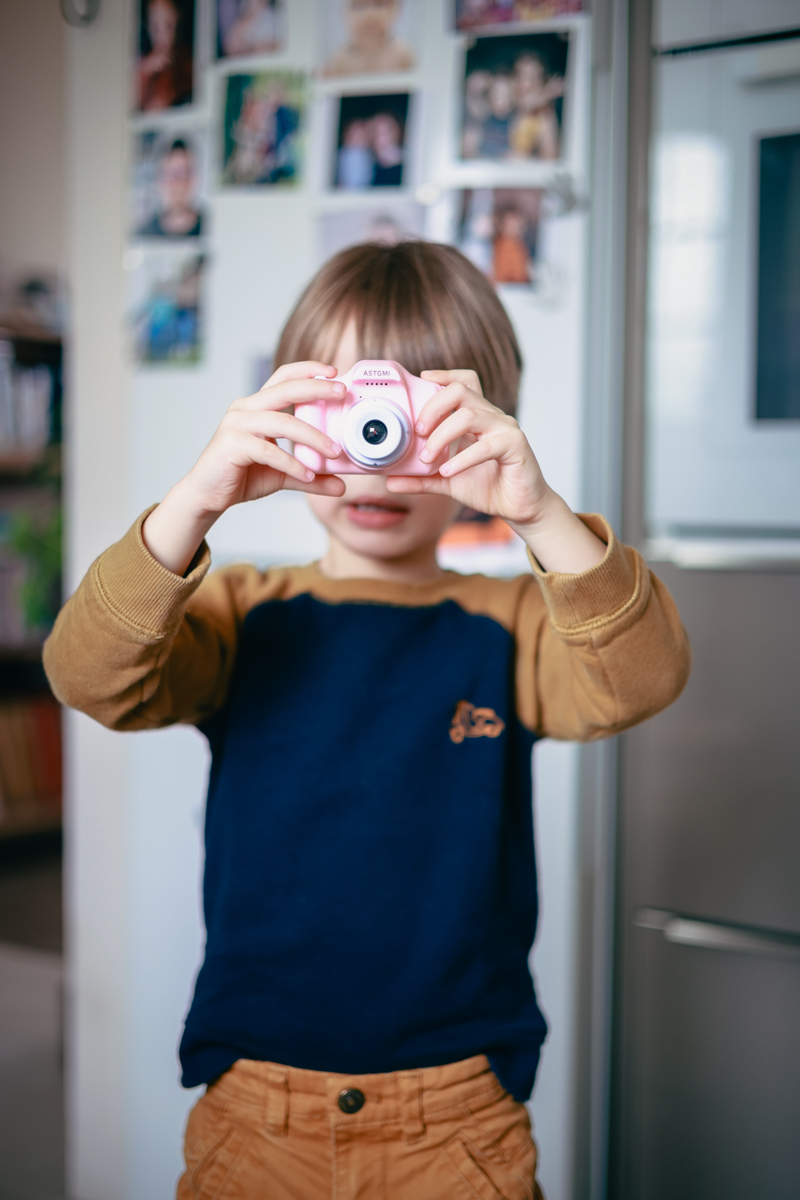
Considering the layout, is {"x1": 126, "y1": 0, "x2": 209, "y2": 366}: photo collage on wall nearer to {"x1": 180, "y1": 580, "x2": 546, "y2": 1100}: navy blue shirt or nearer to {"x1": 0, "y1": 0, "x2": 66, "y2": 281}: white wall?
{"x1": 180, "y1": 580, "x2": 546, "y2": 1100}: navy blue shirt

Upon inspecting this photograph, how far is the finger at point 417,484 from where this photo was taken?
0.66 metres

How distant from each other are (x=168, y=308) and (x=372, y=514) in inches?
28.1

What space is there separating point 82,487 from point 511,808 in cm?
87

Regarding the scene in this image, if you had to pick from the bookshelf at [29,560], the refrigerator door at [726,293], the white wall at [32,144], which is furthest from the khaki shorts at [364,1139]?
the white wall at [32,144]

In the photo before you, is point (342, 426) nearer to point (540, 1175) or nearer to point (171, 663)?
point (171, 663)

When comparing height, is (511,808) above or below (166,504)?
below

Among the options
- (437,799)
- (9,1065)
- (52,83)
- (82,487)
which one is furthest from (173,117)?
(52,83)

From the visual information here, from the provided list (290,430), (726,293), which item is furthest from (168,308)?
(290,430)

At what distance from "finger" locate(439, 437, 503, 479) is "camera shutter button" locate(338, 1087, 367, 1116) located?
17.0 inches

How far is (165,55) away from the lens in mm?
1317

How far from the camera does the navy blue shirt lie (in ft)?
2.39

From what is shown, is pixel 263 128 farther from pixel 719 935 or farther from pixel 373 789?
pixel 719 935

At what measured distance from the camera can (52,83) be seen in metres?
2.88

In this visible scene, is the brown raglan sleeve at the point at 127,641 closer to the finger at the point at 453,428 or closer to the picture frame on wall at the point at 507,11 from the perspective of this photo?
the finger at the point at 453,428
